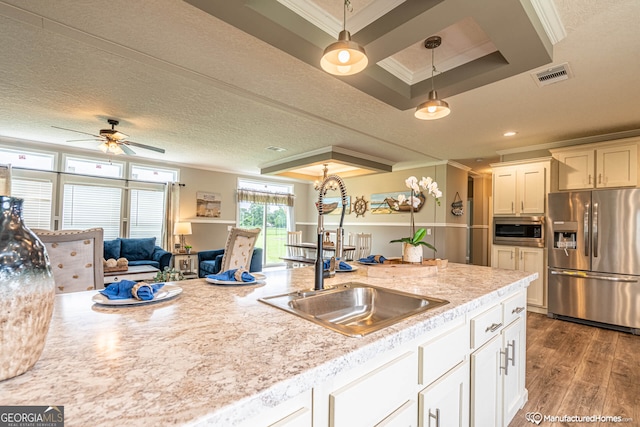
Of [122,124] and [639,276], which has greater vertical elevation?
[122,124]

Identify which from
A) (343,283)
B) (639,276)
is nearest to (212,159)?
(343,283)

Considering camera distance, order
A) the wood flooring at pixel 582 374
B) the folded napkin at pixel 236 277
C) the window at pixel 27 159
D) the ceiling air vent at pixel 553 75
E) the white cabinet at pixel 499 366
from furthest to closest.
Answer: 1. the window at pixel 27 159
2. the ceiling air vent at pixel 553 75
3. the wood flooring at pixel 582 374
4. the folded napkin at pixel 236 277
5. the white cabinet at pixel 499 366

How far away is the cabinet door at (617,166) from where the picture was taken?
11.8ft

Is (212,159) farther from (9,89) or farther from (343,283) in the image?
(343,283)

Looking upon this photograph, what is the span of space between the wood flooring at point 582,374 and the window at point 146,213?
6466mm

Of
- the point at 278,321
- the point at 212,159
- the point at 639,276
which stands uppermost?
the point at 212,159

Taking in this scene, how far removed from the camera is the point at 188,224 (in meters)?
6.14

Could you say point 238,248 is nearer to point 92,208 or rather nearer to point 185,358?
point 185,358

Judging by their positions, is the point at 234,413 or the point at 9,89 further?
the point at 9,89

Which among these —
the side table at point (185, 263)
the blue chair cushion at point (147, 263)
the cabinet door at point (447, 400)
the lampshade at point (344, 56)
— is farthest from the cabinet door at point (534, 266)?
the blue chair cushion at point (147, 263)

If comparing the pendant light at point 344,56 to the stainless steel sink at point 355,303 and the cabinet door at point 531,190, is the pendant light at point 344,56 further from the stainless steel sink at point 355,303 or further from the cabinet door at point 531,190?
the cabinet door at point 531,190

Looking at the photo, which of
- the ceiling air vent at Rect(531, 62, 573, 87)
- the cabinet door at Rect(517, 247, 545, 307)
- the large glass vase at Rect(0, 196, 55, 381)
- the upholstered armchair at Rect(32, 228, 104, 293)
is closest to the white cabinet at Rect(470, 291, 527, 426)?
the large glass vase at Rect(0, 196, 55, 381)

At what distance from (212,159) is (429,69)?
462 cm

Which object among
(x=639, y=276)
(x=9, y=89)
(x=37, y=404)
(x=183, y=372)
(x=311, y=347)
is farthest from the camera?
(x=639, y=276)
